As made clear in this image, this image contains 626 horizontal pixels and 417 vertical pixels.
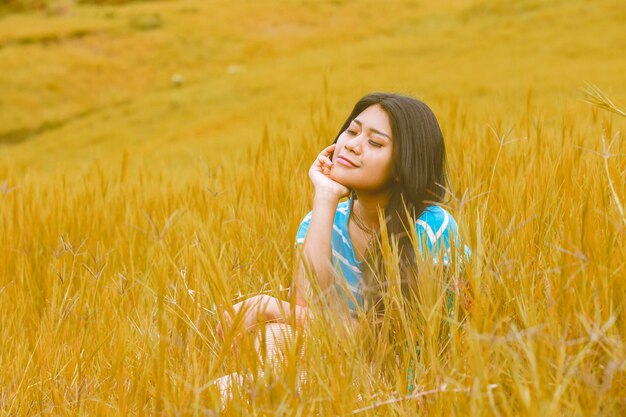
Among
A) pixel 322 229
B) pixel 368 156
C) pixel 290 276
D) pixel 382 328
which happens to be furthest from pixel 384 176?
pixel 382 328

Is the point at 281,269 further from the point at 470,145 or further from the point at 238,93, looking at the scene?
the point at 238,93

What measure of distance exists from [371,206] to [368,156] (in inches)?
6.6

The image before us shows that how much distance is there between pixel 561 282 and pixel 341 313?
403 millimetres

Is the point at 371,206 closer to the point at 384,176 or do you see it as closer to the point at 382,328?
the point at 384,176

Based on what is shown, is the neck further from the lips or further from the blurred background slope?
the blurred background slope

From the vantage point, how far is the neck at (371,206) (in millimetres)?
1962

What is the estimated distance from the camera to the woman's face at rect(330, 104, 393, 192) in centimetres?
186

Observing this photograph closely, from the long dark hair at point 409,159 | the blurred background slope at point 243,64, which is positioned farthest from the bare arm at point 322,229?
the blurred background slope at point 243,64

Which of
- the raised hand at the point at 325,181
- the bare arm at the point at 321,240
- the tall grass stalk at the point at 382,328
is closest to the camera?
the tall grass stalk at the point at 382,328

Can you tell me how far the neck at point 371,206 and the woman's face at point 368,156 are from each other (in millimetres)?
35

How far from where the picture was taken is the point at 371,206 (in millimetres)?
1981

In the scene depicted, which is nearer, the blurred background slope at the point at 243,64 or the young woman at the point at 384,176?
the young woman at the point at 384,176

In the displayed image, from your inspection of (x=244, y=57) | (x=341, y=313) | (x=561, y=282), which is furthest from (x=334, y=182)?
(x=244, y=57)

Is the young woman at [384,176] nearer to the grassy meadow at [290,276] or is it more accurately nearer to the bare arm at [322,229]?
the bare arm at [322,229]
